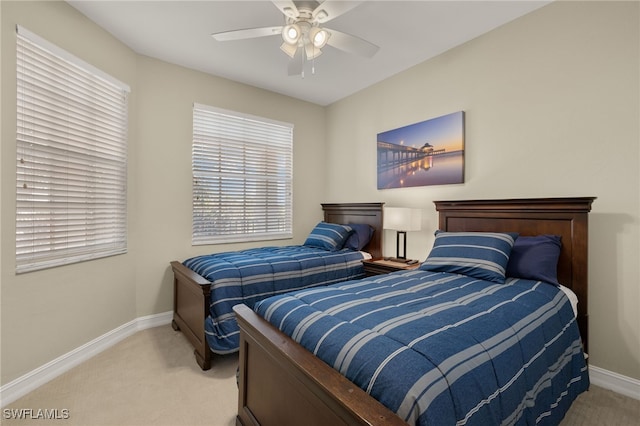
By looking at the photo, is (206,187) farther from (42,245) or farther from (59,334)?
(59,334)

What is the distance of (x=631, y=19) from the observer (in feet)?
6.35

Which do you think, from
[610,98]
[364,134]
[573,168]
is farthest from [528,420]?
[364,134]

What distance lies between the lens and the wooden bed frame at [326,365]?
948 millimetres

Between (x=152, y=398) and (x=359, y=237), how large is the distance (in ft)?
8.17

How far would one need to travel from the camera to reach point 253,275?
2.48 metres

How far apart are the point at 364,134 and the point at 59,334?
359 centimetres

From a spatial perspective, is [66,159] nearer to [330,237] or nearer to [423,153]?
[330,237]

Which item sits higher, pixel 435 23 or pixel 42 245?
pixel 435 23

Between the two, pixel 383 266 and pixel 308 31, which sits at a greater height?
pixel 308 31

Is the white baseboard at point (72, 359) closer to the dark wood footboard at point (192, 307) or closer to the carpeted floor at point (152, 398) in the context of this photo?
the carpeted floor at point (152, 398)

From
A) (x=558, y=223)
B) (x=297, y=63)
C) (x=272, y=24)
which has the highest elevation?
(x=272, y=24)

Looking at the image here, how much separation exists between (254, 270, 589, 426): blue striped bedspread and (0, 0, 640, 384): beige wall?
77 centimetres

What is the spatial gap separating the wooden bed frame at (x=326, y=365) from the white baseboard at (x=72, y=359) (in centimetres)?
153

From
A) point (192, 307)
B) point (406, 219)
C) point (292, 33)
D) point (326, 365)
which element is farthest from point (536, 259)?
point (192, 307)
